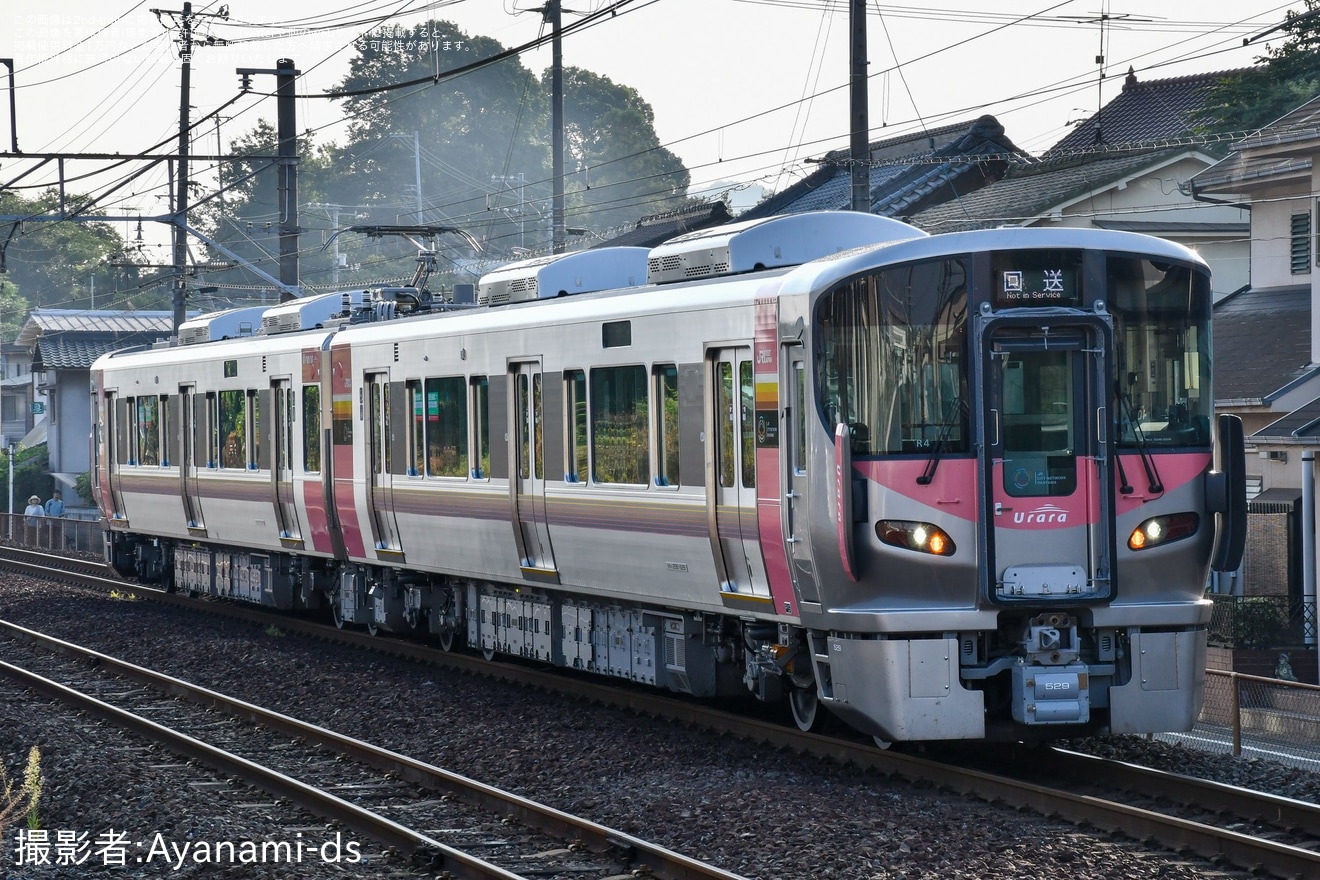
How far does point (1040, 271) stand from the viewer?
9.99 m

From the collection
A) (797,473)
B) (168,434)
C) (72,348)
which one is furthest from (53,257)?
(797,473)

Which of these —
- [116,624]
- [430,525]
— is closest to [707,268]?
[430,525]

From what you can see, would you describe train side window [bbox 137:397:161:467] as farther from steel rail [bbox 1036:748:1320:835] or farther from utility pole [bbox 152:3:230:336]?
steel rail [bbox 1036:748:1320:835]

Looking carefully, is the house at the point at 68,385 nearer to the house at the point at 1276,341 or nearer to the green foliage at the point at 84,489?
the green foliage at the point at 84,489

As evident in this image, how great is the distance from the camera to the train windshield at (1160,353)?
A: 398 inches

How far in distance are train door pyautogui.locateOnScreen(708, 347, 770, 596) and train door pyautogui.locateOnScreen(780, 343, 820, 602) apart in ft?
1.53

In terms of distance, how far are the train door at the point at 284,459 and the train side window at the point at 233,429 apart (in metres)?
0.94

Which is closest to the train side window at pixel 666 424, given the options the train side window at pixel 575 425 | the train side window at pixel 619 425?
the train side window at pixel 619 425

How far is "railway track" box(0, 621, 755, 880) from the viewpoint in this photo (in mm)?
8625

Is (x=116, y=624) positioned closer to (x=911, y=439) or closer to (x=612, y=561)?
(x=612, y=561)

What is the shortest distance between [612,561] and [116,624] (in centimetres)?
980

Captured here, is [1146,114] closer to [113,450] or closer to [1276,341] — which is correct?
[1276,341]

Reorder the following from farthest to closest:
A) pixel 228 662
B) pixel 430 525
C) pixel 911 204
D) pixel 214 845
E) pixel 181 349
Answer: pixel 911 204
pixel 181 349
pixel 228 662
pixel 430 525
pixel 214 845

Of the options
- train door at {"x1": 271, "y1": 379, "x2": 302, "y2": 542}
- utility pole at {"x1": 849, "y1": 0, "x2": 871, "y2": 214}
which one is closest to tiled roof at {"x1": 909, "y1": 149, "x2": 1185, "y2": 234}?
utility pole at {"x1": 849, "y1": 0, "x2": 871, "y2": 214}
